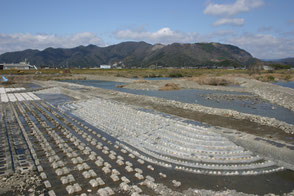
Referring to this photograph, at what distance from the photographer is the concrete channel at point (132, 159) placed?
7191mm

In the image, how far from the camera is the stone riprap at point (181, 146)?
28.0ft

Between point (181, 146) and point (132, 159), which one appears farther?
point (181, 146)

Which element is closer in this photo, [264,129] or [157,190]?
[157,190]

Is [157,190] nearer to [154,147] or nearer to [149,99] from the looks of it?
[154,147]

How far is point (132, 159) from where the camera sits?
9344mm

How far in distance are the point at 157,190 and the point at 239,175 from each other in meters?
3.10

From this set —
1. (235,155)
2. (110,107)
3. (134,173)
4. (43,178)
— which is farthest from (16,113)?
(235,155)

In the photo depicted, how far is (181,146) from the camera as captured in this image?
1046 centimetres

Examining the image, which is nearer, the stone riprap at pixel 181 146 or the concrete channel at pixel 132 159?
the concrete channel at pixel 132 159

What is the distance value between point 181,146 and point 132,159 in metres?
2.47

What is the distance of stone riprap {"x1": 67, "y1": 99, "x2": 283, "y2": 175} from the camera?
8.55 meters

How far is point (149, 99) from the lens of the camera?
2483 cm

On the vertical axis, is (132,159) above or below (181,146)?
below

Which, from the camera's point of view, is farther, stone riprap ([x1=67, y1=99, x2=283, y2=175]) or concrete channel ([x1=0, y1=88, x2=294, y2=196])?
stone riprap ([x1=67, y1=99, x2=283, y2=175])
